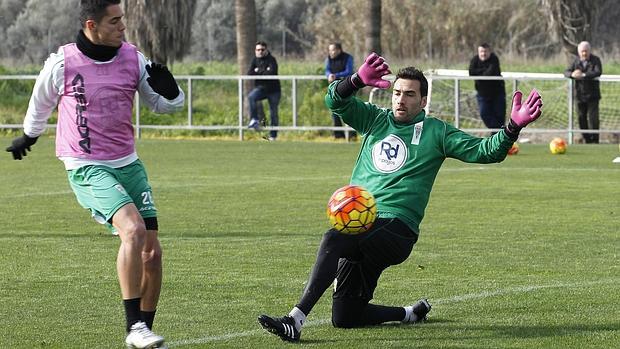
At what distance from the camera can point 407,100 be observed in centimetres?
877

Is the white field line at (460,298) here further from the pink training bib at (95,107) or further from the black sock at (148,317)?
the pink training bib at (95,107)

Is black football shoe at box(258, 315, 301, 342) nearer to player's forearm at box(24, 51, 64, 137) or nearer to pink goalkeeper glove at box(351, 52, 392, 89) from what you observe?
pink goalkeeper glove at box(351, 52, 392, 89)

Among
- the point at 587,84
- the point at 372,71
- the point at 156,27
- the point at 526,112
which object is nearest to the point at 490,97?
the point at 587,84

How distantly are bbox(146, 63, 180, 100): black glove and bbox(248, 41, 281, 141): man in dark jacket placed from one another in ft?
65.0

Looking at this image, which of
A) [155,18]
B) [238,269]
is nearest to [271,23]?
[155,18]

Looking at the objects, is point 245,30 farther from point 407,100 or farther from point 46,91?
point 46,91

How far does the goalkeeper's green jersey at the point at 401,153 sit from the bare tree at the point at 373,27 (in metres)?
Answer: 22.3

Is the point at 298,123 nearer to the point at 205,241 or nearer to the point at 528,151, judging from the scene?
the point at 528,151

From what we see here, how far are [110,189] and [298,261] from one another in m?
3.94

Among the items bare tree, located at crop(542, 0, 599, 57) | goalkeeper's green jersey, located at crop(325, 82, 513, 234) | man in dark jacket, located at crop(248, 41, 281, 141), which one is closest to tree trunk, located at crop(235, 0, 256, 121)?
man in dark jacket, located at crop(248, 41, 281, 141)

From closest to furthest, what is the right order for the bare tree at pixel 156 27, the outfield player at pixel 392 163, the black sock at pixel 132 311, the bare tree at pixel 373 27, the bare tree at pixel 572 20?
the black sock at pixel 132 311
the outfield player at pixel 392 163
the bare tree at pixel 572 20
the bare tree at pixel 373 27
the bare tree at pixel 156 27

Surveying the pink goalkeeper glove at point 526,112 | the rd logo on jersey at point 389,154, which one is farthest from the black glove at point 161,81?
the pink goalkeeper glove at point 526,112

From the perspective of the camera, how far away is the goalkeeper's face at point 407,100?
8.71 meters

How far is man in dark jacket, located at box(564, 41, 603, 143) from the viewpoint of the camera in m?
25.9
